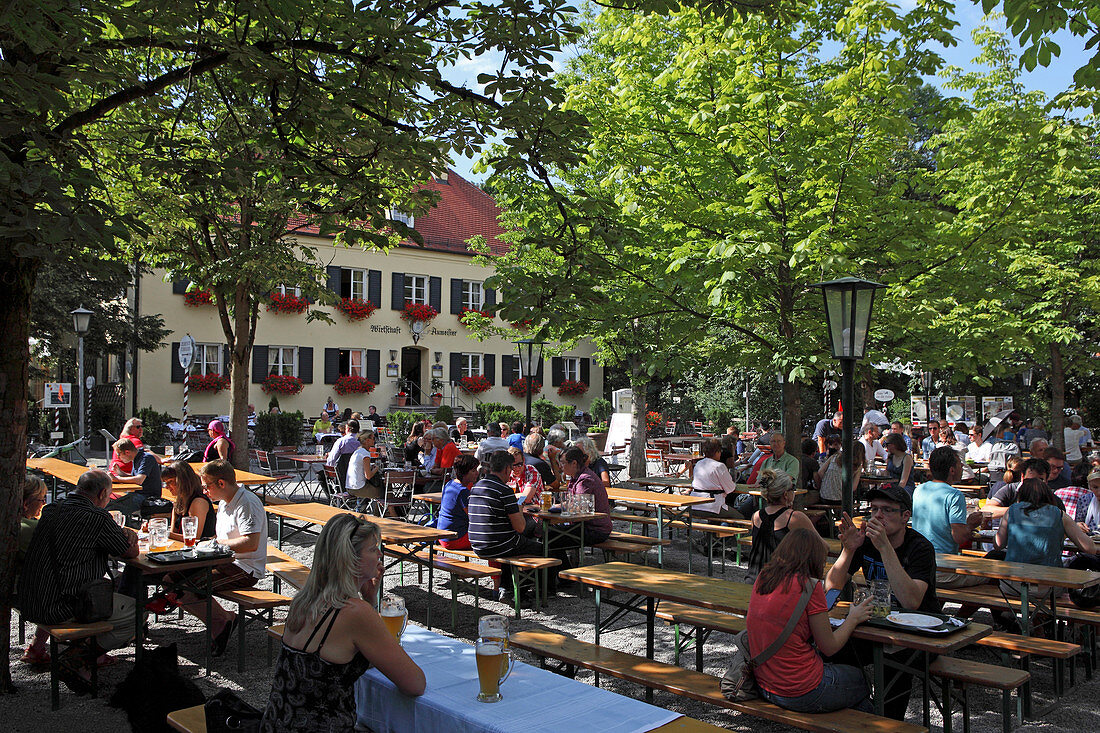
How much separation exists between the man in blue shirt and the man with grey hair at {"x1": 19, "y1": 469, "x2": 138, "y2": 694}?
19.1 ft

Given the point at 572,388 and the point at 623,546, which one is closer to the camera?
the point at 623,546

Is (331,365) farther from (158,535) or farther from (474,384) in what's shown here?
(158,535)

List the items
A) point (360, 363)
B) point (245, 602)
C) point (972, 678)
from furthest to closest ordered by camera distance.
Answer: point (360, 363)
point (245, 602)
point (972, 678)

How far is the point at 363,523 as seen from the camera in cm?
345

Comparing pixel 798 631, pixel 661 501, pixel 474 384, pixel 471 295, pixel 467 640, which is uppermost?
pixel 471 295

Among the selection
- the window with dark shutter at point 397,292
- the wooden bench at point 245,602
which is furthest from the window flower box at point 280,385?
the wooden bench at point 245,602

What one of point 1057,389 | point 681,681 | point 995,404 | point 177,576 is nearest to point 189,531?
point 177,576

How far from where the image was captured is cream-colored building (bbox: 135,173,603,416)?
1148 inches

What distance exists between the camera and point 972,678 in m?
4.38

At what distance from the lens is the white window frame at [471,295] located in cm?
3743

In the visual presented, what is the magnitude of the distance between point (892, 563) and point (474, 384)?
32.7 metres

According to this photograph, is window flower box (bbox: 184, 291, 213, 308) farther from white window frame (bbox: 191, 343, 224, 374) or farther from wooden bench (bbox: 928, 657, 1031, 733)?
wooden bench (bbox: 928, 657, 1031, 733)

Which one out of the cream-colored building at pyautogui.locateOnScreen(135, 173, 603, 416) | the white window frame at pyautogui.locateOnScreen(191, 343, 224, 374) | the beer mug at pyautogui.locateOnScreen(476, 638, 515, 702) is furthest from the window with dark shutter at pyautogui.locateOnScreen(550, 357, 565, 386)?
the beer mug at pyautogui.locateOnScreen(476, 638, 515, 702)

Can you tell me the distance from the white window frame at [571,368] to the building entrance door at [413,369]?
6955 mm
